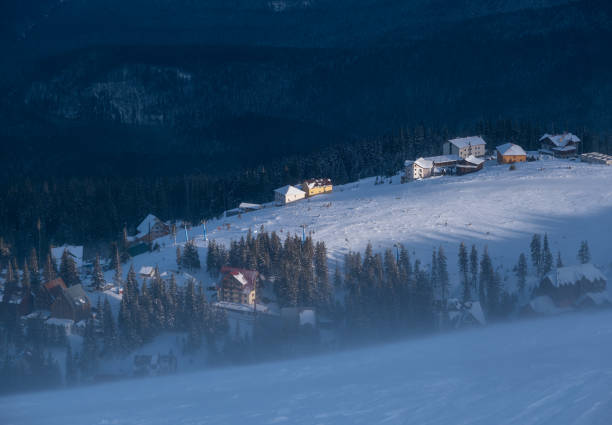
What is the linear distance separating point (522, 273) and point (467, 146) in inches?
962

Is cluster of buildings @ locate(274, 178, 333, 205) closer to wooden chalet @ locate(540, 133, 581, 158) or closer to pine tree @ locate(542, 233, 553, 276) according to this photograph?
wooden chalet @ locate(540, 133, 581, 158)

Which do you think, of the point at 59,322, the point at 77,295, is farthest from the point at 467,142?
the point at 59,322

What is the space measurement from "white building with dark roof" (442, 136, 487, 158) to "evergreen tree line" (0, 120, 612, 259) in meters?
4.62

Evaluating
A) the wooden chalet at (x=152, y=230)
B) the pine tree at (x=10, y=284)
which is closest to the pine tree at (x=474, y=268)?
the pine tree at (x=10, y=284)

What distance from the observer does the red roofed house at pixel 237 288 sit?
105ft

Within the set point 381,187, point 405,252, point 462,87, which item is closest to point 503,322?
point 405,252

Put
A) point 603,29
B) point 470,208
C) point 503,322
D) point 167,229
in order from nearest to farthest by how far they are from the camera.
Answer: point 503,322 < point 470,208 < point 167,229 < point 603,29

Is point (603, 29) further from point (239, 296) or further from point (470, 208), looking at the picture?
point (239, 296)

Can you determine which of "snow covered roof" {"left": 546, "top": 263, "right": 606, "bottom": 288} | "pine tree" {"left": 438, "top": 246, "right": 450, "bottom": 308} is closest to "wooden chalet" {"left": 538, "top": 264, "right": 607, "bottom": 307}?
"snow covered roof" {"left": 546, "top": 263, "right": 606, "bottom": 288}

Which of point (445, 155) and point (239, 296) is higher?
point (445, 155)

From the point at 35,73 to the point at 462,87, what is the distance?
3071 inches

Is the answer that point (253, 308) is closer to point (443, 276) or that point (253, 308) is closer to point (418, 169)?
point (443, 276)

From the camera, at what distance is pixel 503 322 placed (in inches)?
1137

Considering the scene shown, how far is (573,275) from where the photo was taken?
30047 millimetres
